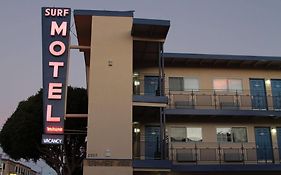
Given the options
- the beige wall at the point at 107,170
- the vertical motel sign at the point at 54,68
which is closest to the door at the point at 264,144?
the beige wall at the point at 107,170

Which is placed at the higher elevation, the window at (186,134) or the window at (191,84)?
the window at (191,84)

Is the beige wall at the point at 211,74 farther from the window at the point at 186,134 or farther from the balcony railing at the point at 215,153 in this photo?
the balcony railing at the point at 215,153

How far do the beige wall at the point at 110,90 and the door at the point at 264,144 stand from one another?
950 cm

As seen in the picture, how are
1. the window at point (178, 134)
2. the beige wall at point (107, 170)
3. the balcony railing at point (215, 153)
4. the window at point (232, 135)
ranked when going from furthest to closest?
the window at point (232, 135), the window at point (178, 134), the balcony railing at point (215, 153), the beige wall at point (107, 170)

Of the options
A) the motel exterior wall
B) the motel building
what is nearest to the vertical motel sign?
the motel building

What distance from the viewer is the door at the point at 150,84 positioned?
26.0 metres

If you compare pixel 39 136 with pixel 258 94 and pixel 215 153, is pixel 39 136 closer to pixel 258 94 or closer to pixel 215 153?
pixel 215 153

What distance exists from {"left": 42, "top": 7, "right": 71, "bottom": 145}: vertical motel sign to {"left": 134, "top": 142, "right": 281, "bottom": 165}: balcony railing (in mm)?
5617

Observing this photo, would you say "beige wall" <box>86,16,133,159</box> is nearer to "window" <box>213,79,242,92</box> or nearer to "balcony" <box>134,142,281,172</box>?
"balcony" <box>134,142,281,172</box>

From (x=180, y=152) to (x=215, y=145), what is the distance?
2.38 metres

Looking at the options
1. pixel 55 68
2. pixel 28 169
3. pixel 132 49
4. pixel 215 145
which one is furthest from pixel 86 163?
pixel 28 169

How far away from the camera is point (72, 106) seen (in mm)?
27844

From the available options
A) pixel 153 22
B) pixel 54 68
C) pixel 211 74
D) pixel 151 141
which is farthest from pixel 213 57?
pixel 54 68

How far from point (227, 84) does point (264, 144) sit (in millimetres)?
4601
